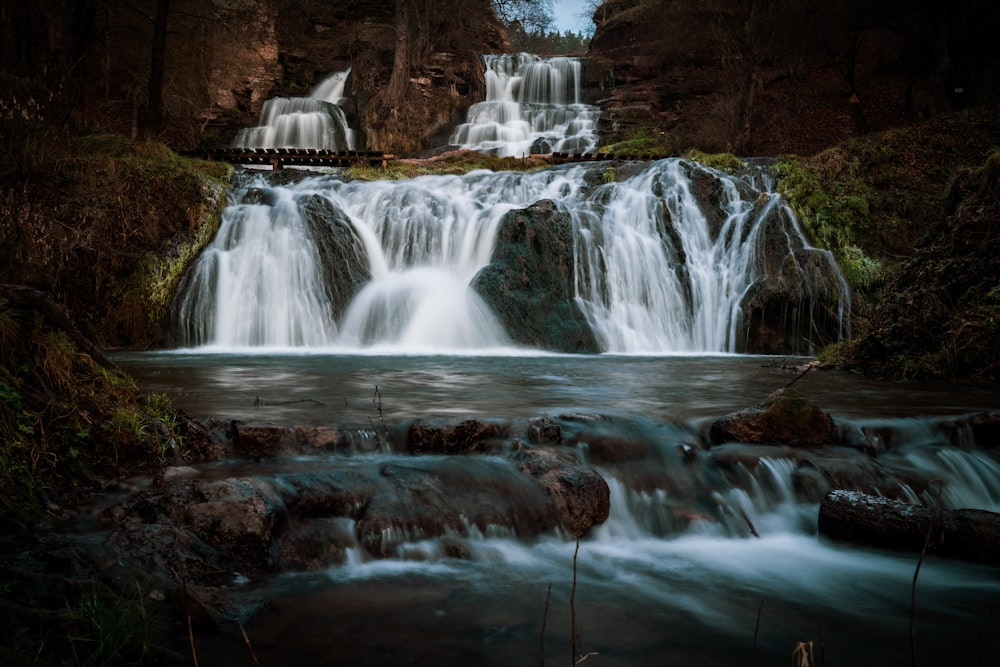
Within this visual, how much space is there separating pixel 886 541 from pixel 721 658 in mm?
1792

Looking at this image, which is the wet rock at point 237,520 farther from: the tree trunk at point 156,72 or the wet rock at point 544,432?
the tree trunk at point 156,72

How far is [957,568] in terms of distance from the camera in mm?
3709

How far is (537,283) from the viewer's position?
13297 mm

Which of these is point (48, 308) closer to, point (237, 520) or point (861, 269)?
point (237, 520)

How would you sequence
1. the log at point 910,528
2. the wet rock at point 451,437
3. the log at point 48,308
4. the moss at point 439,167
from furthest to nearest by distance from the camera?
the moss at point 439,167 < the wet rock at point 451,437 < the log at point 48,308 < the log at point 910,528

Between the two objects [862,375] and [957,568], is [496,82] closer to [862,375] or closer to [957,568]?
[862,375]

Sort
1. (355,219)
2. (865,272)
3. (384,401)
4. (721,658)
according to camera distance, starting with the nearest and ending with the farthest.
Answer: (721,658) → (384,401) → (865,272) → (355,219)

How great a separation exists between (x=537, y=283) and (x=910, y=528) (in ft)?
32.0

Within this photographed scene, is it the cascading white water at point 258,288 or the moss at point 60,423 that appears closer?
the moss at point 60,423

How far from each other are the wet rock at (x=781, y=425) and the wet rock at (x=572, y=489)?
Result: 151cm

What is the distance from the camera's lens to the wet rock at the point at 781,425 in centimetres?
536

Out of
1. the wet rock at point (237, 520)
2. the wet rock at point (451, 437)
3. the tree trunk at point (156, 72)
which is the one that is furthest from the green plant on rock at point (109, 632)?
the tree trunk at point (156, 72)

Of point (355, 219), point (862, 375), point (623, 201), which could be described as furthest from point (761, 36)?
point (862, 375)

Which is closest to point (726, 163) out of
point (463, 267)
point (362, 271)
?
point (463, 267)
